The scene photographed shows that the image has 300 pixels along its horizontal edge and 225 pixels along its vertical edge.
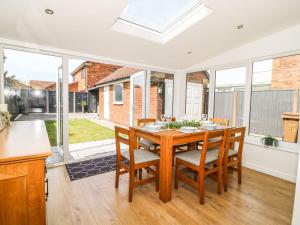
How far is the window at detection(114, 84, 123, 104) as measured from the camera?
7.68 meters

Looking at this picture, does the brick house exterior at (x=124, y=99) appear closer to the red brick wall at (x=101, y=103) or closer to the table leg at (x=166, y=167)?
the red brick wall at (x=101, y=103)

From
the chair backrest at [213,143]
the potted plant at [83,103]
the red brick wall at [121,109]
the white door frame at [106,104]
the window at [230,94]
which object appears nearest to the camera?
the chair backrest at [213,143]

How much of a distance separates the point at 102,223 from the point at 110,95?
7.44m

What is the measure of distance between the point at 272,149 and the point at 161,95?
9.62 feet

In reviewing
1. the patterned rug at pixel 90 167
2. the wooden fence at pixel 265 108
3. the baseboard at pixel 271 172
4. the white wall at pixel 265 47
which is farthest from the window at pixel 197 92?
the patterned rug at pixel 90 167

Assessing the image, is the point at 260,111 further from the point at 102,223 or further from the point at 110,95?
the point at 110,95

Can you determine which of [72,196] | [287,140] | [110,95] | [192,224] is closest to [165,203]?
A: [192,224]

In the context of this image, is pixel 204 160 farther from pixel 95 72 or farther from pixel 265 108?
pixel 95 72

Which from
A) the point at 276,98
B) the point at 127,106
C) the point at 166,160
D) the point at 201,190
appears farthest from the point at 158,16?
the point at 127,106

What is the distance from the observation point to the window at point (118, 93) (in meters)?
7.68

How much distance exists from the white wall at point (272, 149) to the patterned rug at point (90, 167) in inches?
108

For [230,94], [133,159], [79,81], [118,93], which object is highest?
[79,81]

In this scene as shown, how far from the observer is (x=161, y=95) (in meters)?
4.96

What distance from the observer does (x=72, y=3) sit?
201 cm
